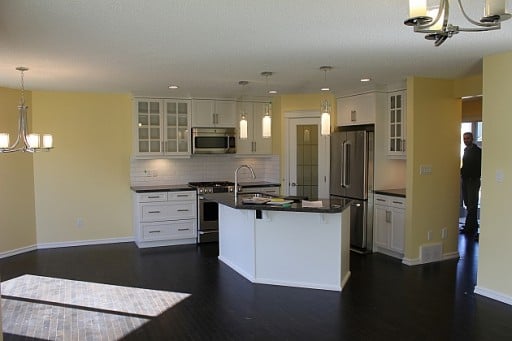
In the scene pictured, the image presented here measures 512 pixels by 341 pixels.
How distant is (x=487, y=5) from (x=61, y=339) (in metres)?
3.55

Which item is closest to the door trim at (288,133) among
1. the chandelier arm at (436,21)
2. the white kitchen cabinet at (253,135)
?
the white kitchen cabinet at (253,135)

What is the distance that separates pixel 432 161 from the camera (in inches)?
217

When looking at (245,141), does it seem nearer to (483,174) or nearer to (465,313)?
(483,174)

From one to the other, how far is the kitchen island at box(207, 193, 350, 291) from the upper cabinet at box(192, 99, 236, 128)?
7.74ft

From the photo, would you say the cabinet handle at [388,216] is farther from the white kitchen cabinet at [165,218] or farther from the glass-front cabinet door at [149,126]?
the glass-front cabinet door at [149,126]

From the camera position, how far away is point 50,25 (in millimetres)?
3100

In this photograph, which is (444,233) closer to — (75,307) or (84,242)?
(75,307)

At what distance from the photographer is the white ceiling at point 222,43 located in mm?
2811

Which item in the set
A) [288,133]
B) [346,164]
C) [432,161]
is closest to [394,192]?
[432,161]

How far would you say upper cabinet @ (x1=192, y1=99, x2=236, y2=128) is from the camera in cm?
688

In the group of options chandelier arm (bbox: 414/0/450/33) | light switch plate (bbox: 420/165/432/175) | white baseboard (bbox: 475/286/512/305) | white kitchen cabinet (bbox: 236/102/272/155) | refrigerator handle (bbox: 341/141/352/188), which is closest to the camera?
chandelier arm (bbox: 414/0/450/33)

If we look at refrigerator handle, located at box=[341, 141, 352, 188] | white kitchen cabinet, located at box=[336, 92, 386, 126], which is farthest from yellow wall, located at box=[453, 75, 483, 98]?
refrigerator handle, located at box=[341, 141, 352, 188]

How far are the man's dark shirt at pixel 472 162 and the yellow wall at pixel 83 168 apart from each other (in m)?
5.44

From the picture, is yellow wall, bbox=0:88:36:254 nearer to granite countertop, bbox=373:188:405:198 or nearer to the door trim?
A: the door trim
